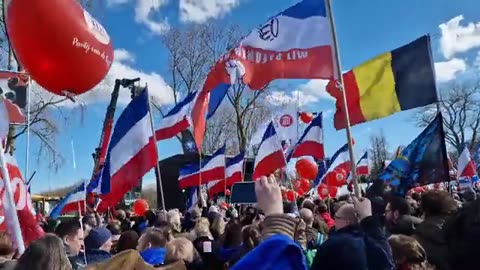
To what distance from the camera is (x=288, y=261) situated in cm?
227

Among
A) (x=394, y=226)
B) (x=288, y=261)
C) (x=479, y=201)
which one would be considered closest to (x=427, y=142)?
(x=394, y=226)

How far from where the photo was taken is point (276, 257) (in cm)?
225

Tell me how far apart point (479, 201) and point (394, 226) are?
1573 millimetres

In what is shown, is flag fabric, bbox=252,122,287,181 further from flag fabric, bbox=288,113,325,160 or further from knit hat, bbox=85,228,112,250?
knit hat, bbox=85,228,112,250

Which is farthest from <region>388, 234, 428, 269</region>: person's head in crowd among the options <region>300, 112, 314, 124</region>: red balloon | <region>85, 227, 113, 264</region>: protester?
<region>300, 112, 314, 124</region>: red balloon

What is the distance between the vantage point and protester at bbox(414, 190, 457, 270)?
3.98 m

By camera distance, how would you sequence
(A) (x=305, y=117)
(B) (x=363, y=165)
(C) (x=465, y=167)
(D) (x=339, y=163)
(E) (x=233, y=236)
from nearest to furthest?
1. (E) (x=233, y=236)
2. (C) (x=465, y=167)
3. (D) (x=339, y=163)
4. (B) (x=363, y=165)
5. (A) (x=305, y=117)

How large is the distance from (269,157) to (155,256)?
22.5 feet

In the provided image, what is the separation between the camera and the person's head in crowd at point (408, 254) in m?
3.66

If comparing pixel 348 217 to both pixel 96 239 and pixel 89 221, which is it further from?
pixel 89 221

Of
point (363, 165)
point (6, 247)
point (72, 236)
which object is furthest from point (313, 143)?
point (6, 247)

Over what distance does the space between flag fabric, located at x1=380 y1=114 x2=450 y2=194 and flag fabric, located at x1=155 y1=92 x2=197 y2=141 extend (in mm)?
6178

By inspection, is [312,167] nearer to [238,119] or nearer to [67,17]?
[67,17]

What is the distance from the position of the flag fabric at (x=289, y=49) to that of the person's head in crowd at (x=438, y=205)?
2.68 m
